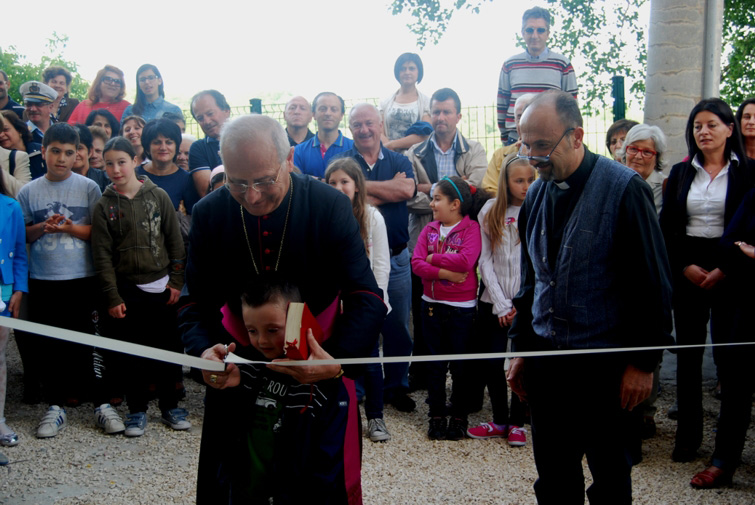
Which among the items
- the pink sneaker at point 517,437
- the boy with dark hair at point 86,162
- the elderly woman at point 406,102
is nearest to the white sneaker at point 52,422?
the boy with dark hair at point 86,162

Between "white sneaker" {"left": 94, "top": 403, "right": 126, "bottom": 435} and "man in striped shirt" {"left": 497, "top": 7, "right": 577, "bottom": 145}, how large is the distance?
436cm

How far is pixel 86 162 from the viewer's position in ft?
19.2

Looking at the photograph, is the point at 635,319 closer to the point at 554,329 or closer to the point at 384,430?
the point at 554,329

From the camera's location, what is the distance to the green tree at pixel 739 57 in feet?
42.3

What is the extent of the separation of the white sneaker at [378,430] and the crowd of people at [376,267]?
1cm

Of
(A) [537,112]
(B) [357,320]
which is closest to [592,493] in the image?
(B) [357,320]

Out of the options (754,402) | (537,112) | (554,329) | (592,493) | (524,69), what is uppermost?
(524,69)

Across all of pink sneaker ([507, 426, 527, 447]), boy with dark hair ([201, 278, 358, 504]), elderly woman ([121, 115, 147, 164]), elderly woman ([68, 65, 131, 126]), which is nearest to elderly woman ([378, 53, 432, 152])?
elderly woman ([121, 115, 147, 164])

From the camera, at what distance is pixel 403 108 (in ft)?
24.4

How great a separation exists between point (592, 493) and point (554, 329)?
0.71m

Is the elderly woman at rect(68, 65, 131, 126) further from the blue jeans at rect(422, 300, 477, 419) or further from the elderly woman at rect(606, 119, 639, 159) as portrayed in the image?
the elderly woman at rect(606, 119, 639, 159)

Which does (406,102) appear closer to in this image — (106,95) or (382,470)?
(106,95)

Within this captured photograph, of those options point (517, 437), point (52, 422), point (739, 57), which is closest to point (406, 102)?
point (517, 437)

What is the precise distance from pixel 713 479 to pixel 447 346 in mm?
1908
